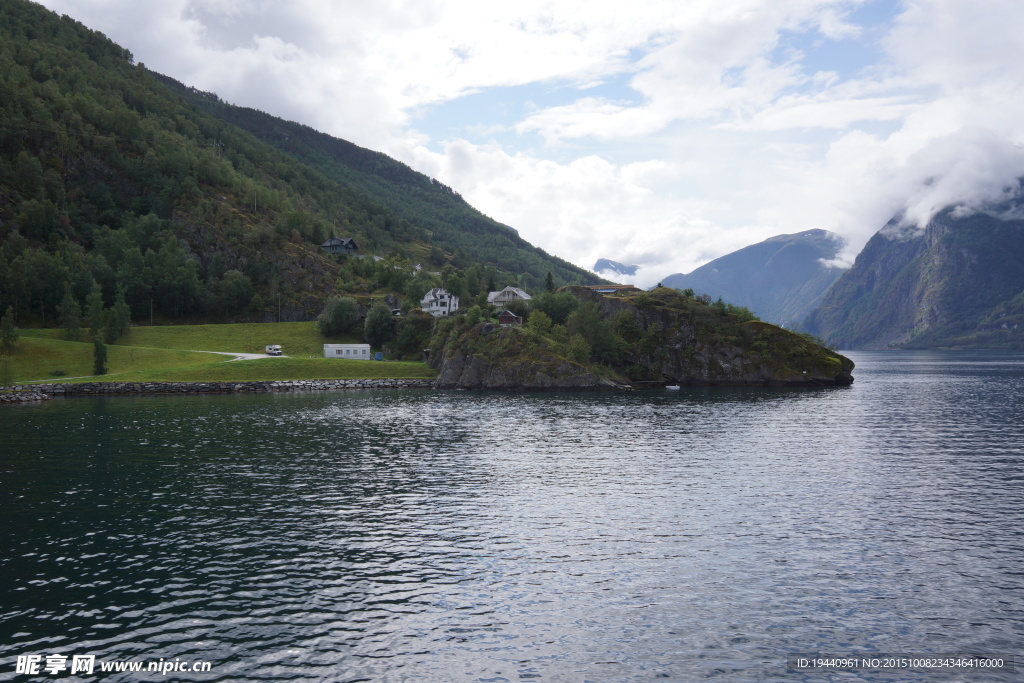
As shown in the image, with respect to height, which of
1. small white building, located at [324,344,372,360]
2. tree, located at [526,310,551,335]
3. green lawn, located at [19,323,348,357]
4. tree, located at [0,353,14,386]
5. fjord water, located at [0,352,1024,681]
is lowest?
fjord water, located at [0,352,1024,681]

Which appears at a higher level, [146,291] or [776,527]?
[146,291]

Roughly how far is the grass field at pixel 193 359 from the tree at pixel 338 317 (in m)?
2.91

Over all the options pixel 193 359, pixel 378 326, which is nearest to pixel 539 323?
pixel 378 326

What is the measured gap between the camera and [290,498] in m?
48.0

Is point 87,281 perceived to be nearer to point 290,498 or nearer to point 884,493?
point 290,498

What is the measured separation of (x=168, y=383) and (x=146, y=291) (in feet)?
227

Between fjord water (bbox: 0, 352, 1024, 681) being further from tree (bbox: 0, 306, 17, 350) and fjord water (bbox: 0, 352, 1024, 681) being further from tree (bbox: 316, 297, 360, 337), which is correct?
tree (bbox: 316, 297, 360, 337)

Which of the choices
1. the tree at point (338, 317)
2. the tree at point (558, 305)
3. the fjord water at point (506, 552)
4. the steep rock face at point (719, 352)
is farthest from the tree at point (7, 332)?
the steep rock face at point (719, 352)

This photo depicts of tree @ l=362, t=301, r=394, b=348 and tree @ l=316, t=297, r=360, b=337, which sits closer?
tree @ l=362, t=301, r=394, b=348

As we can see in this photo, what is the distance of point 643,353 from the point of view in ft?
552

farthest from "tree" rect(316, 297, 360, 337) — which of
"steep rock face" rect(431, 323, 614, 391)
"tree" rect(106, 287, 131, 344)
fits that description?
"tree" rect(106, 287, 131, 344)

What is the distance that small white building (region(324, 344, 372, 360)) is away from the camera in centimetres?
16425

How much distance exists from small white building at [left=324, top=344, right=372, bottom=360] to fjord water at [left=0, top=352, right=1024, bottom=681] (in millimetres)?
86106

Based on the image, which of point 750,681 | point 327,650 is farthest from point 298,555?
point 750,681
